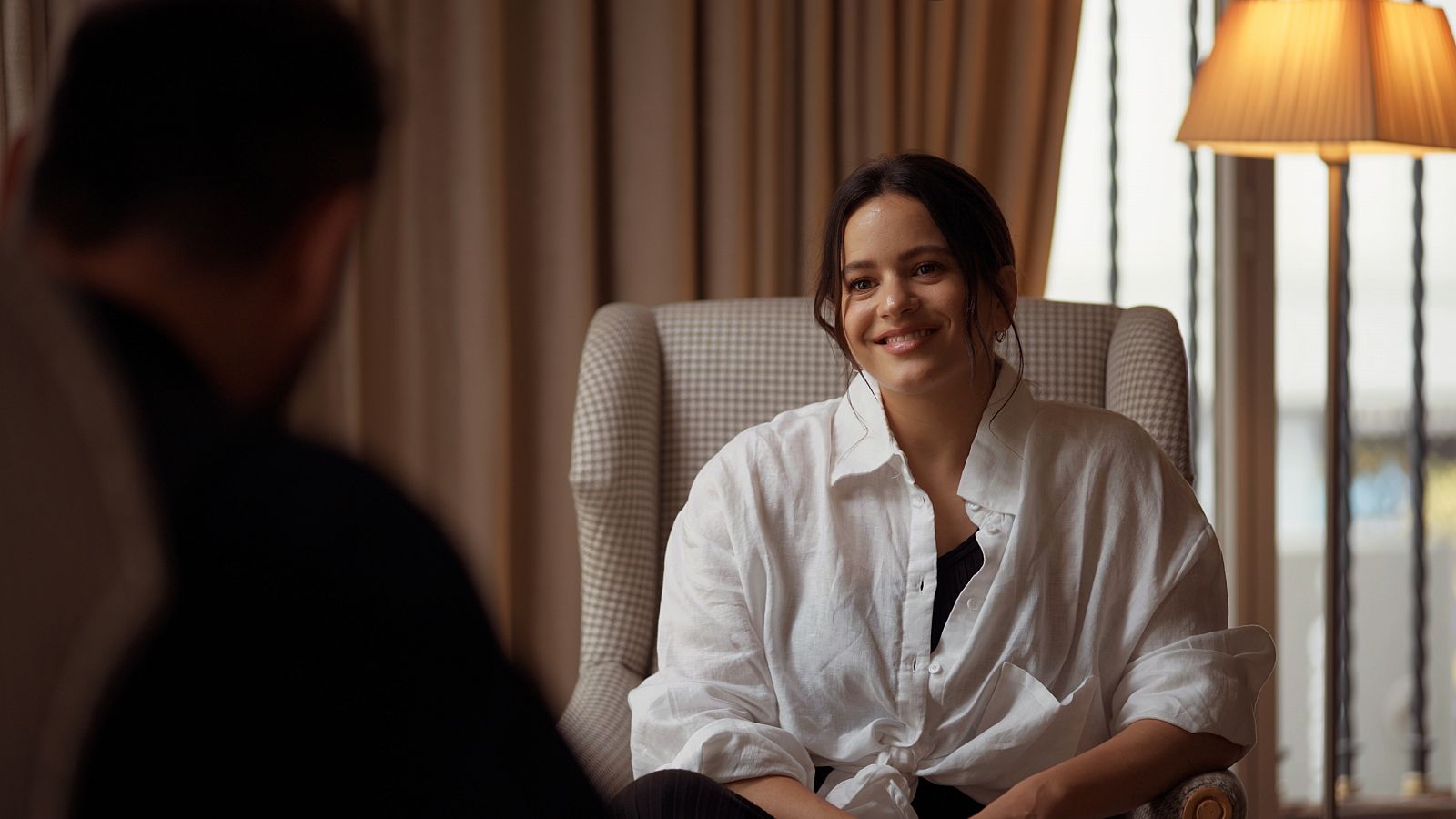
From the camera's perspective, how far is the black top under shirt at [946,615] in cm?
161

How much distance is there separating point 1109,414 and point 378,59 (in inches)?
49.0

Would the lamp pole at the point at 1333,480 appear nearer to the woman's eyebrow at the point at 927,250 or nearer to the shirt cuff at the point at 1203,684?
the shirt cuff at the point at 1203,684

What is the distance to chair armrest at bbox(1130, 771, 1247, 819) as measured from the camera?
4.91ft

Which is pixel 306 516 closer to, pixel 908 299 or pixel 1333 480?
pixel 908 299

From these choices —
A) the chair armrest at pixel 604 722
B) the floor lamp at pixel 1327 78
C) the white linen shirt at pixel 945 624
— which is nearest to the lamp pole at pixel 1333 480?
the floor lamp at pixel 1327 78

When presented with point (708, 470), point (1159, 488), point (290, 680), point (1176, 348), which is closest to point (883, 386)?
point (708, 470)

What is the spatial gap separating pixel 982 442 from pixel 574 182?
1048 mm

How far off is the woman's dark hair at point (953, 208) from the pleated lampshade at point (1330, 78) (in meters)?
0.58

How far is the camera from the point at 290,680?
23.7 inches

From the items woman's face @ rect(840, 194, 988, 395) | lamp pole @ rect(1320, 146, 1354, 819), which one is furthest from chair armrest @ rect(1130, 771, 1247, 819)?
lamp pole @ rect(1320, 146, 1354, 819)

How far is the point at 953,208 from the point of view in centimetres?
167

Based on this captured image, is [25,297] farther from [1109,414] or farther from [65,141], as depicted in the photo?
[1109,414]

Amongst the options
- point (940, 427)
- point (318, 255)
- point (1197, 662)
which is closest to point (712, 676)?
point (940, 427)

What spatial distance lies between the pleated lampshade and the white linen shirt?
0.62m
